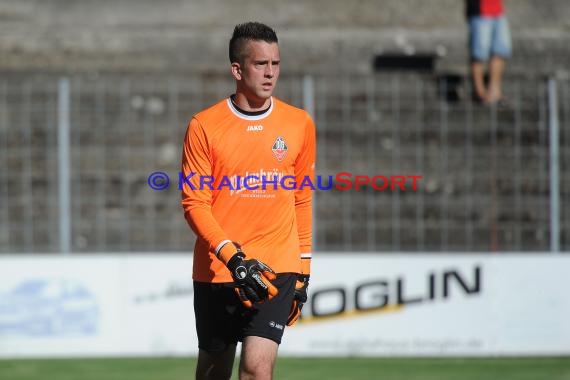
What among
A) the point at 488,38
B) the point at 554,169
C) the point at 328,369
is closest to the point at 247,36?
the point at 328,369

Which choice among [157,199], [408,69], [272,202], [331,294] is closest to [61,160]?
[157,199]

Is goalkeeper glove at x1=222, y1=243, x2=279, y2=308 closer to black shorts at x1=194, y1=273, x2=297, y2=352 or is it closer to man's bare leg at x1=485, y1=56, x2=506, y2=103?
black shorts at x1=194, y1=273, x2=297, y2=352

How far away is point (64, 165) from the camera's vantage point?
10406 millimetres

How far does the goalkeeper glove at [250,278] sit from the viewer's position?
5.13 metres

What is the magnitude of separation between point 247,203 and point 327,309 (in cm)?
476

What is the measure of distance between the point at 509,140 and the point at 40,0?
5.65 metres

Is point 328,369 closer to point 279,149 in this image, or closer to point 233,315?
point 233,315

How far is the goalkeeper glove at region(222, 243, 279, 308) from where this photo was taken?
5.13 metres

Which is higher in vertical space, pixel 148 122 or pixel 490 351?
pixel 148 122

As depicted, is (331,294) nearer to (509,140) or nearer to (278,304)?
(509,140)

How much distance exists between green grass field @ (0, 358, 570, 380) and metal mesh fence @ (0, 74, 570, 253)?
4.12 feet

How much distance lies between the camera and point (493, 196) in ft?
35.7

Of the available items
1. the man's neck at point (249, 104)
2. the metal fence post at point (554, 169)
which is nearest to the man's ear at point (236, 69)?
the man's neck at point (249, 104)

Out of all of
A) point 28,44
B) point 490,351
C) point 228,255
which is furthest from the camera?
point 28,44
